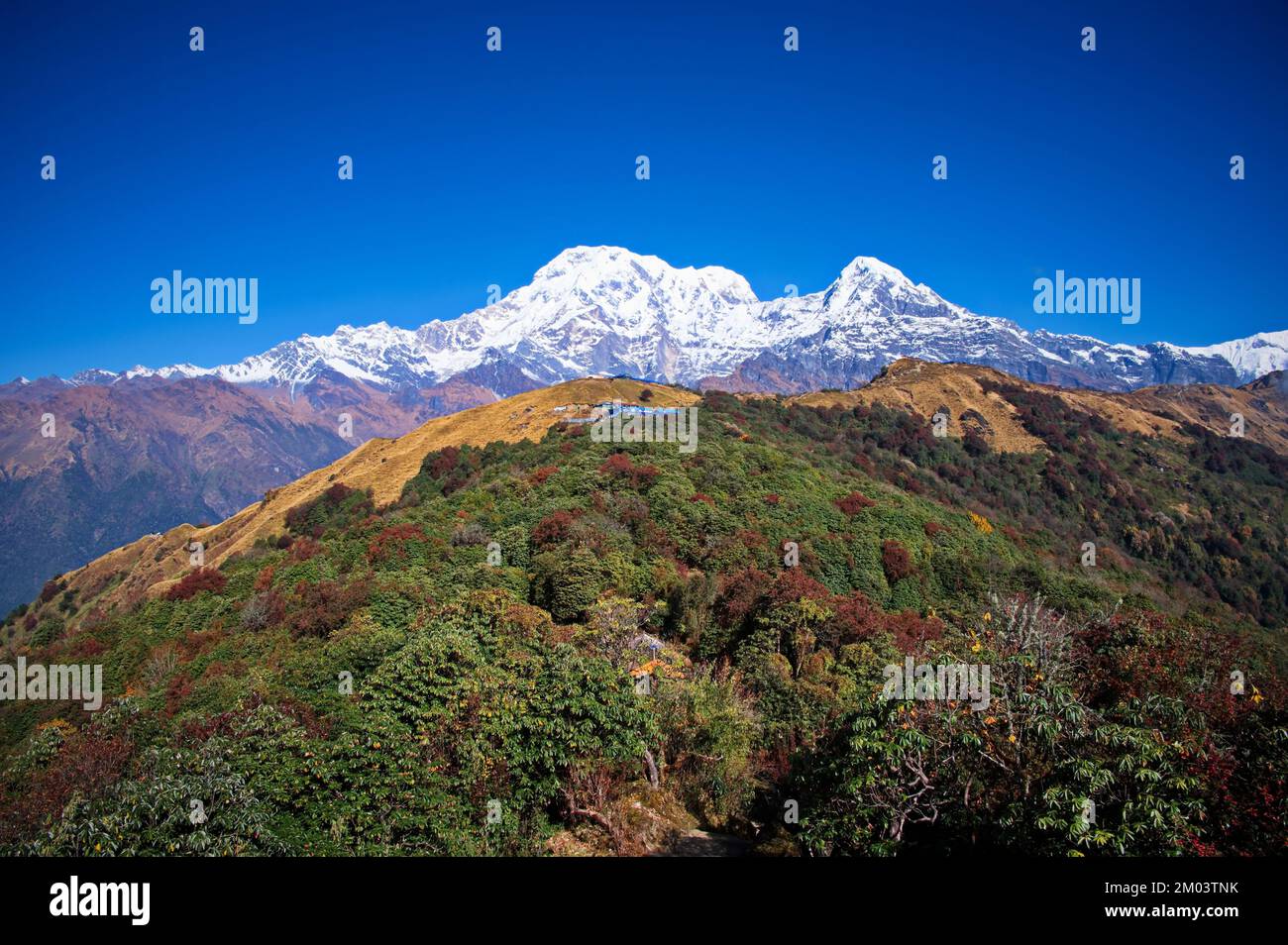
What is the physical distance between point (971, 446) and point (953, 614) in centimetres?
6687

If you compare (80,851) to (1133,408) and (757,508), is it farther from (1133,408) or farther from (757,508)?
(1133,408)

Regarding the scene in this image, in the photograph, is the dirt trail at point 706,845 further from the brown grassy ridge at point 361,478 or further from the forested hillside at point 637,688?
the brown grassy ridge at point 361,478

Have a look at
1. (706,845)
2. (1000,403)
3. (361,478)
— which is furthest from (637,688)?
(1000,403)

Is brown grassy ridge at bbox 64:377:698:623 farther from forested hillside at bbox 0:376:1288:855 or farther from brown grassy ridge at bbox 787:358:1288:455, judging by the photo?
brown grassy ridge at bbox 787:358:1288:455

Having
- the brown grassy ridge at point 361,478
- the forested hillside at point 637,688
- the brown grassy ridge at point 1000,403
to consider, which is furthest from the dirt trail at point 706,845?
the brown grassy ridge at point 1000,403

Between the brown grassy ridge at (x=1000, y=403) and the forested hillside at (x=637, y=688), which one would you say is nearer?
the forested hillside at (x=637, y=688)

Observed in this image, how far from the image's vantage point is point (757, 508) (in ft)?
143

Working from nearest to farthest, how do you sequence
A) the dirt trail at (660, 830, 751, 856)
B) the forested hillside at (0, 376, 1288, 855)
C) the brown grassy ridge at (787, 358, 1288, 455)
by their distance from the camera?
the forested hillside at (0, 376, 1288, 855), the dirt trail at (660, 830, 751, 856), the brown grassy ridge at (787, 358, 1288, 455)

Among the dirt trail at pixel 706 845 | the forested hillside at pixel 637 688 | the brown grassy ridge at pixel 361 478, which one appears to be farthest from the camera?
the brown grassy ridge at pixel 361 478

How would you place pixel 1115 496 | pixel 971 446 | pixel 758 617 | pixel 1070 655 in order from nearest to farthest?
pixel 1070 655 < pixel 758 617 < pixel 1115 496 < pixel 971 446

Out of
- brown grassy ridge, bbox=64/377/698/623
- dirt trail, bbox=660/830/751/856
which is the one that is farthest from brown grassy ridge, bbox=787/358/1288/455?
dirt trail, bbox=660/830/751/856

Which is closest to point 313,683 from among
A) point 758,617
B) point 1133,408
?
point 758,617

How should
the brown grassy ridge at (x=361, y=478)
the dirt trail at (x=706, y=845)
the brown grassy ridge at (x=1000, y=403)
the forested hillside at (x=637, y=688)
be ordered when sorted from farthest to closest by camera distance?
the brown grassy ridge at (x=1000, y=403)
the brown grassy ridge at (x=361, y=478)
the dirt trail at (x=706, y=845)
the forested hillside at (x=637, y=688)
